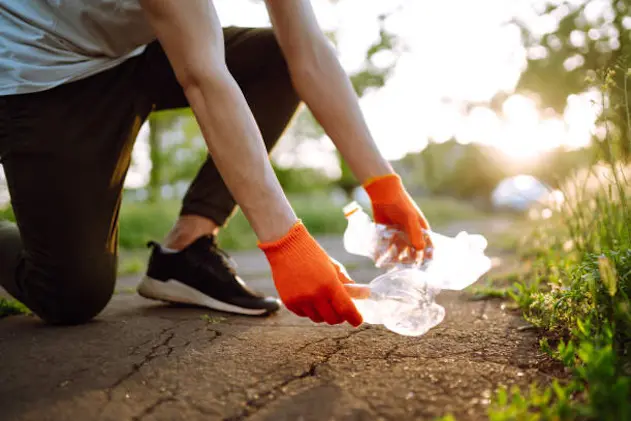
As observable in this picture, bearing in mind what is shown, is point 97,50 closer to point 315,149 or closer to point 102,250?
point 102,250

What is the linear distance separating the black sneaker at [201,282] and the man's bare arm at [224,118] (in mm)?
626

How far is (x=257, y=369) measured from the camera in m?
1.22

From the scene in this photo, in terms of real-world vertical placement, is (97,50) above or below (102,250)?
above

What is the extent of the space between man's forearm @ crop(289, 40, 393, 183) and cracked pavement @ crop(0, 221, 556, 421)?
48cm

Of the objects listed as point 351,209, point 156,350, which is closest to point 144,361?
point 156,350

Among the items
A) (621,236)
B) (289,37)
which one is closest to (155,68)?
(289,37)

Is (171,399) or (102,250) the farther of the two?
(102,250)

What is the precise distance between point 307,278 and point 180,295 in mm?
844

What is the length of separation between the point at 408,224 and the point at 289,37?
68cm

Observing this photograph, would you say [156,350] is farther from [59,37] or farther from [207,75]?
[59,37]

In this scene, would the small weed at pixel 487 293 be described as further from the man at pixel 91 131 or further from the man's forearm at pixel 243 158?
the man's forearm at pixel 243 158

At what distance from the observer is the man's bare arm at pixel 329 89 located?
5.46 ft

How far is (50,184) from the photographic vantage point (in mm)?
1654

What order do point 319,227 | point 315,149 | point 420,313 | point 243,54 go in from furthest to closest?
point 315,149 → point 319,227 → point 243,54 → point 420,313
